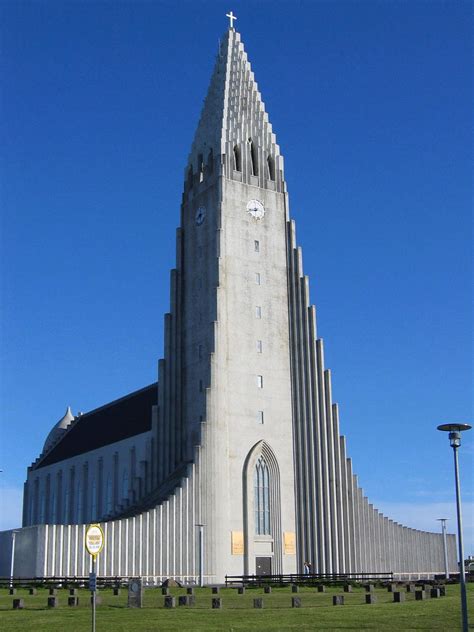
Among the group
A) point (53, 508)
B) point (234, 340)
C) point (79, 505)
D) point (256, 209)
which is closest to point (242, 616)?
point (234, 340)

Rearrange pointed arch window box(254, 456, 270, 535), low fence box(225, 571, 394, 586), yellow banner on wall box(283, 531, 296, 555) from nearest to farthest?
low fence box(225, 571, 394, 586) → pointed arch window box(254, 456, 270, 535) → yellow banner on wall box(283, 531, 296, 555)

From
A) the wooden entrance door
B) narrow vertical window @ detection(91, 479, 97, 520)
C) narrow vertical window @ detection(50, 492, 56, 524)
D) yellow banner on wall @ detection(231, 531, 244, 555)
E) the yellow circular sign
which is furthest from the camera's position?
narrow vertical window @ detection(50, 492, 56, 524)

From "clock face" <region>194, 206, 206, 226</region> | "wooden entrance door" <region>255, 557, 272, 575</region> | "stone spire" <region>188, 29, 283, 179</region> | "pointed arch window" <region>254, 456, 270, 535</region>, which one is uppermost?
"stone spire" <region>188, 29, 283, 179</region>

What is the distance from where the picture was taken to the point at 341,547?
68.7 m

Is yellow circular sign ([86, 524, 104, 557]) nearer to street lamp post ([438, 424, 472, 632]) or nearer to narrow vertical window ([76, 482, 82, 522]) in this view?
street lamp post ([438, 424, 472, 632])

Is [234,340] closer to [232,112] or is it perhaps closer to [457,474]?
[232,112]

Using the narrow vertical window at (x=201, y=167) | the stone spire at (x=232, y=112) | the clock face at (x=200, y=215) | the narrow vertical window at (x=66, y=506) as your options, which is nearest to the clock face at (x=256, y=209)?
the clock face at (x=200, y=215)

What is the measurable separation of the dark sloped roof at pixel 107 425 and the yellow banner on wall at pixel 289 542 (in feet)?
51.6

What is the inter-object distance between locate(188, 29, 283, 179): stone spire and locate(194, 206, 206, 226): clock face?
4875mm

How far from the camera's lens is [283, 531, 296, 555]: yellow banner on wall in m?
67.5

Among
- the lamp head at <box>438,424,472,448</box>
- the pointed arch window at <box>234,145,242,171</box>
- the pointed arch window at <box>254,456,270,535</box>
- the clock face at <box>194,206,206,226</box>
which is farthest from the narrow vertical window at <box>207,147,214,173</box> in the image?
the lamp head at <box>438,424,472,448</box>

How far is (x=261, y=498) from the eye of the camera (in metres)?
67.4

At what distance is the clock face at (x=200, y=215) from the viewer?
7394 centimetres

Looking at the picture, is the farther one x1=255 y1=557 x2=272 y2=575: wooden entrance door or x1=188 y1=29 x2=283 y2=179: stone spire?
x1=188 y1=29 x2=283 y2=179: stone spire
